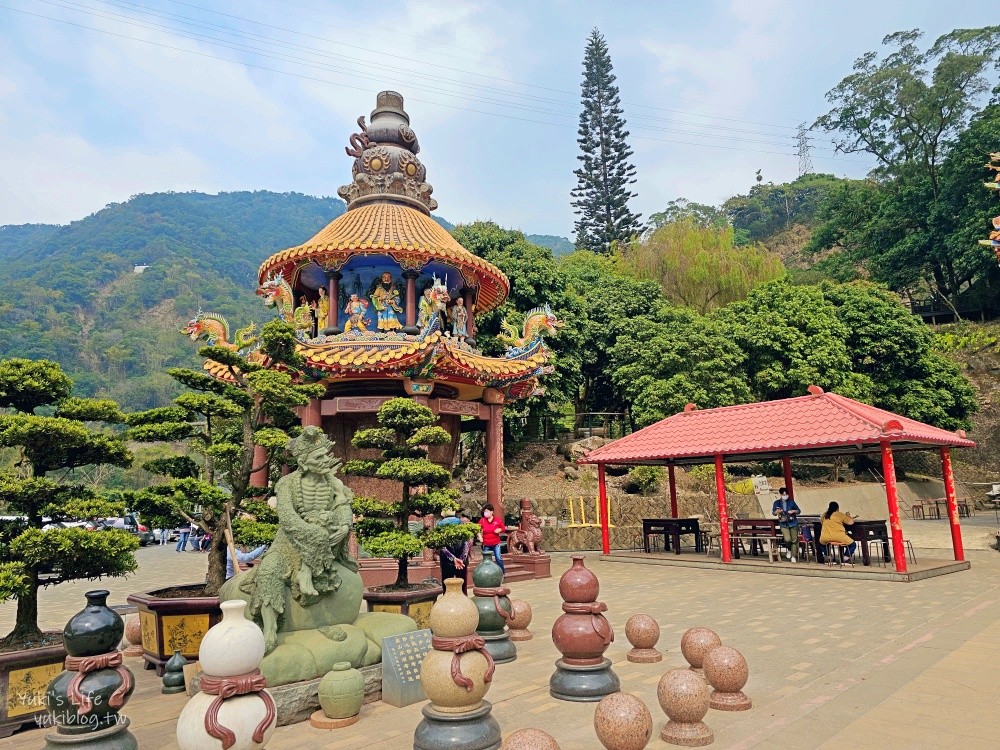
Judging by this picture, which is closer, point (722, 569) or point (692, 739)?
point (692, 739)

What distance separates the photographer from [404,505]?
907 centimetres

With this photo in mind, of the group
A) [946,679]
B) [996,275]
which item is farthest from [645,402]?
[996,275]

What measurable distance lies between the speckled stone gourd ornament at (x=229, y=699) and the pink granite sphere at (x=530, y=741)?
4.88 feet

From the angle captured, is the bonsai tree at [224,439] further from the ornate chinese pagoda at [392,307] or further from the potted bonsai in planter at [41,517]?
the ornate chinese pagoda at [392,307]

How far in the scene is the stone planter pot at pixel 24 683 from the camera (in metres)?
5.58

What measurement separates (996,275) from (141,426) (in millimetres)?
45182

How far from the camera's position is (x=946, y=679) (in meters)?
6.12

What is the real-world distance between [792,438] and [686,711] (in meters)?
9.81

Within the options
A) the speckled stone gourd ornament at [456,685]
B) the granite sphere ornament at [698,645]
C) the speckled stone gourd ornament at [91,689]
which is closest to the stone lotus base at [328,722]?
the speckled stone gourd ornament at [456,685]

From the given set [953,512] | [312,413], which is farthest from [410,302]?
[953,512]

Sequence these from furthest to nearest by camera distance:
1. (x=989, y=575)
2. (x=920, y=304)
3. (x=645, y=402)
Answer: (x=920, y=304)
(x=645, y=402)
(x=989, y=575)

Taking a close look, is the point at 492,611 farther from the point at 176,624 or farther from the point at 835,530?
the point at 835,530

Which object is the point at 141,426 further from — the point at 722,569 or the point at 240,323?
the point at 240,323

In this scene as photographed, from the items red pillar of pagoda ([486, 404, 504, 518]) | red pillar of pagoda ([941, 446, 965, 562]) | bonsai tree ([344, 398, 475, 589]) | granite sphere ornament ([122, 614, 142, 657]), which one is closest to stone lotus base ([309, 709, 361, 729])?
bonsai tree ([344, 398, 475, 589])
